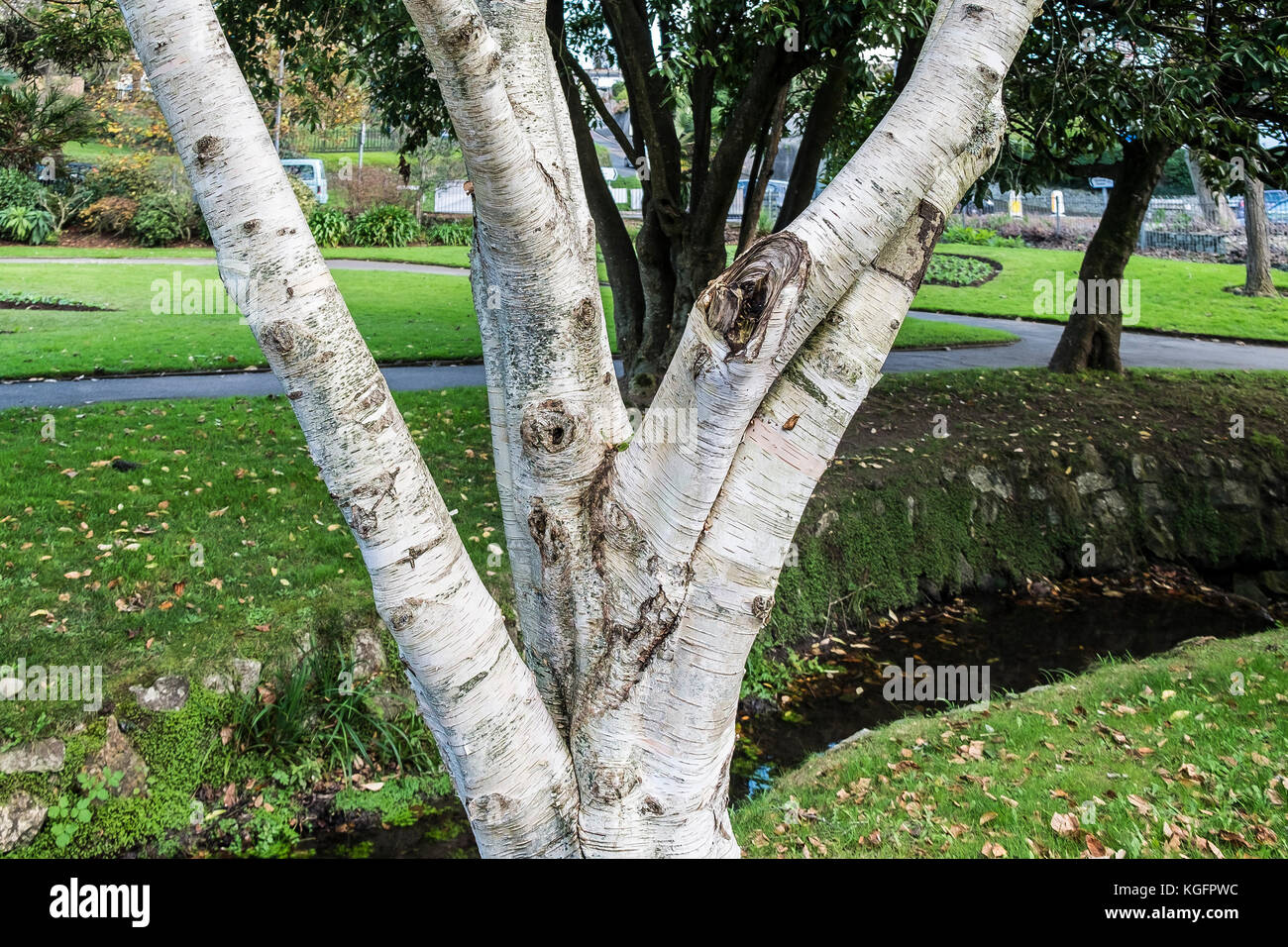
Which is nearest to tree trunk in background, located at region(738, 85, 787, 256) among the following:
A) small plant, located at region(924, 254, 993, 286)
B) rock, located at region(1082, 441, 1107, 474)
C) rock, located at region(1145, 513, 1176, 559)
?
rock, located at region(1082, 441, 1107, 474)

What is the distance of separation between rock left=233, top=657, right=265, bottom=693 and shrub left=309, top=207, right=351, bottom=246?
2504 cm

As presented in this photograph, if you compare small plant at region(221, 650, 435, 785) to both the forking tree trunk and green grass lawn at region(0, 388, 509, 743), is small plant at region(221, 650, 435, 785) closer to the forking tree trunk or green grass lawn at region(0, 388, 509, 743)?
green grass lawn at region(0, 388, 509, 743)

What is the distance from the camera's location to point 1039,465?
1072cm

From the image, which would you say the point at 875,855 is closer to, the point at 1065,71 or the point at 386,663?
the point at 386,663

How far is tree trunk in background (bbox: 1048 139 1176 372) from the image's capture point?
41.1ft

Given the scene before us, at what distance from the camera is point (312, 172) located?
104ft

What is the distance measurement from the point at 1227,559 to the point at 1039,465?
2588 mm

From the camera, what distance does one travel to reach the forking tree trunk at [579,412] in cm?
275

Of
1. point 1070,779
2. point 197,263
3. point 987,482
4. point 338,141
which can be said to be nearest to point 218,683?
point 1070,779

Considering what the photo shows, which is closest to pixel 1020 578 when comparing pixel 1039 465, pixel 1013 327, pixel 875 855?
pixel 1039 465

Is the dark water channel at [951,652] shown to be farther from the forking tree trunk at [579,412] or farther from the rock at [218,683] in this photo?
→ the forking tree trunk at [579,412]

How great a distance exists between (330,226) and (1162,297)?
2372 centimetres

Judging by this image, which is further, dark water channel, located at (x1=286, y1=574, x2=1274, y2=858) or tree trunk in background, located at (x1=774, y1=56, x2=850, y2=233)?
tree trunk in background, located at (x1=774, y1=56, x2=850, y2=233)

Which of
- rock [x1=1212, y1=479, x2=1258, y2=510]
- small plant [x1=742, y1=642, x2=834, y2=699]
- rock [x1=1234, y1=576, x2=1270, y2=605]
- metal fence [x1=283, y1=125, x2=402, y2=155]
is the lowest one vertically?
small plant [x1=742, y1=642, x2=834, y2=699]
